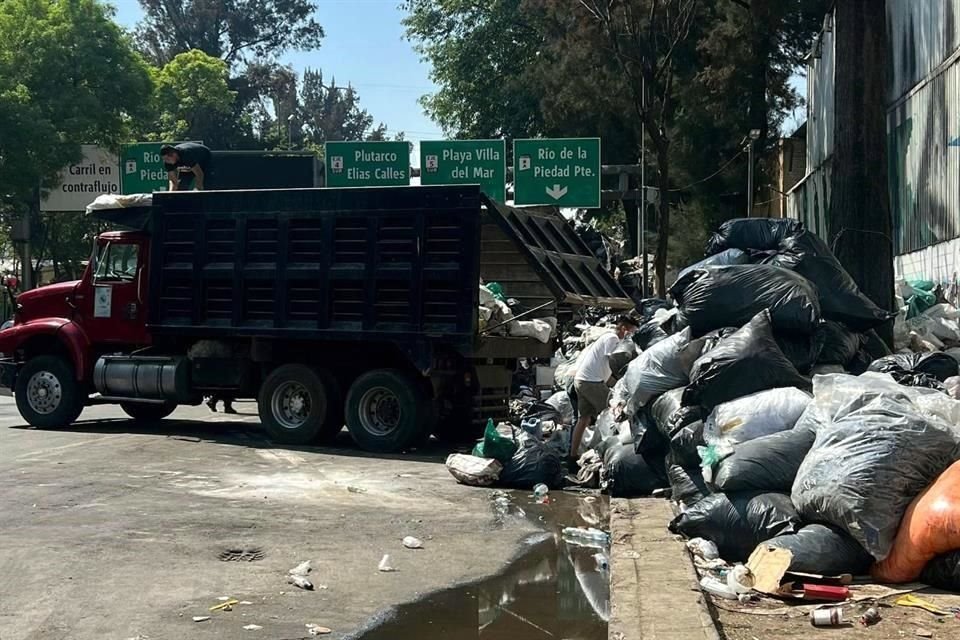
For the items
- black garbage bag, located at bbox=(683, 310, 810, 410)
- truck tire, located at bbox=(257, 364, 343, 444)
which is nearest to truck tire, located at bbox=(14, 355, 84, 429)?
truck tire, located at bbox=(257, 364, 343, 444)

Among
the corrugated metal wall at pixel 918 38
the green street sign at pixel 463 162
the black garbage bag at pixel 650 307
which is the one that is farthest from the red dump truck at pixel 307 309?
the green street sign at pixel 463 162

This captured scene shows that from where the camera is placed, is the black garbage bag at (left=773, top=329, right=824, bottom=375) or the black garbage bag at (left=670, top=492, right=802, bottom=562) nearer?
the black garbage bag at (left=670, top=492, right=802, bottom=562)

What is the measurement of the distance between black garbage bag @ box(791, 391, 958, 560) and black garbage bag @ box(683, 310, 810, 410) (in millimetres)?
1263

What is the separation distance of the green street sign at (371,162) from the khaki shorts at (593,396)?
1399 cm

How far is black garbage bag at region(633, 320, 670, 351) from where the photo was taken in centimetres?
899

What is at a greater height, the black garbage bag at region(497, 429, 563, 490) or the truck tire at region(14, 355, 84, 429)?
the truck tire at region(14, 355, 84, 429)

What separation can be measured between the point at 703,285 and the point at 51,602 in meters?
4.79

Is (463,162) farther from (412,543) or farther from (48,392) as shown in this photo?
(412,543)

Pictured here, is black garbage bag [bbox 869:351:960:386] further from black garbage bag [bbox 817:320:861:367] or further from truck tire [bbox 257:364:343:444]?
truck tire [bbox 257:364:343:444]

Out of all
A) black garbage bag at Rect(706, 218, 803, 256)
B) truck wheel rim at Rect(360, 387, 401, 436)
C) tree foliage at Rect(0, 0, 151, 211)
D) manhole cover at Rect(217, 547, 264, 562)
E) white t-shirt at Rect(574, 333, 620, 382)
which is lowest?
manhole cover at Rect(217, 547, 264, 562)

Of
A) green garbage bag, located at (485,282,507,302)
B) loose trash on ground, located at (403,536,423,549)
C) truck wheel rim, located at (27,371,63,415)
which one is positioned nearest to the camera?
loose trash on ground, located at (403,536,423,549)

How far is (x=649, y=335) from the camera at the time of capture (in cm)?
917

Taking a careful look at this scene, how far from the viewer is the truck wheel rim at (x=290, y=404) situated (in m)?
11.4

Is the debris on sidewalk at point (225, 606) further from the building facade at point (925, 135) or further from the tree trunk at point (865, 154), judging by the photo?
the building facade at point (925, 135)
